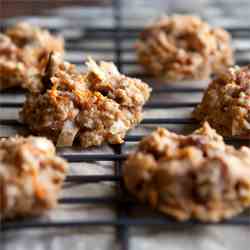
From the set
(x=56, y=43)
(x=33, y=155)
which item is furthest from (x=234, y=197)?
(x=56, y=43)

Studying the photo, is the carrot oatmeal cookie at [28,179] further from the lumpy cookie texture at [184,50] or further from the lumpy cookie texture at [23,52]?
the lumpy cookie texture at [184,50]

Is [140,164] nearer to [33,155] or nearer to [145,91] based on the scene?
[33,155]

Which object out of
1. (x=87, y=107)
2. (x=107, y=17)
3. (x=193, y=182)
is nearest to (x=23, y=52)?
(x=87, y=107)

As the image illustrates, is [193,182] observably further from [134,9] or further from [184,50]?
[134,9]

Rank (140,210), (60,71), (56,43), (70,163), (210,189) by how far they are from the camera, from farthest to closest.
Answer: (56,43) < (60,71) < (70,163) < (140,210) < (210,189)

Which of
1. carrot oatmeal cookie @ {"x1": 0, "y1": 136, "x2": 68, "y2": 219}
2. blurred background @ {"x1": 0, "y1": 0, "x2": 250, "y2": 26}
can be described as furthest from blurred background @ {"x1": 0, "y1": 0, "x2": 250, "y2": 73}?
carrot oatmeal cookie @ {"x1": 0, "y1": 136, "x2": 68, "y2": 219}

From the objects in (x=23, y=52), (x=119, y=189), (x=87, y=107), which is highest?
(x=23, y=52)

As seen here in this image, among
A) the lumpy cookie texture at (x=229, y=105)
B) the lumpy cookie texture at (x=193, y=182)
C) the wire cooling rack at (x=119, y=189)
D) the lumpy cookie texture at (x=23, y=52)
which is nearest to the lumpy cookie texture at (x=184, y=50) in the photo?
the wire cooling rack at (x=119, y=189)

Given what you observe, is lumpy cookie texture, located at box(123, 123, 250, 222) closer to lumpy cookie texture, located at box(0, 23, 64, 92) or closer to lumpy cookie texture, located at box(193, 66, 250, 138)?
lumpy cookie texture, located at box(193, 66, 250, 138)
